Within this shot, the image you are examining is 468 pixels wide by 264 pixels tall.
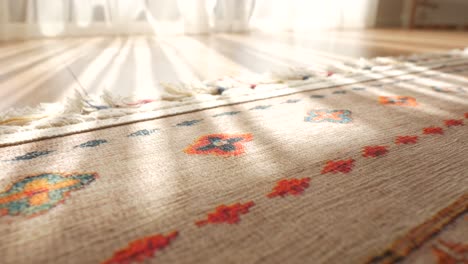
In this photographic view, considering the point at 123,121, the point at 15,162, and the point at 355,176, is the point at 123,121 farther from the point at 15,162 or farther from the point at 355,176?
the point at 355,176

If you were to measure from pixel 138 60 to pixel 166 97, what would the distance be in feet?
2.05

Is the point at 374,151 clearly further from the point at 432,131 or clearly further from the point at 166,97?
the point at 166,97

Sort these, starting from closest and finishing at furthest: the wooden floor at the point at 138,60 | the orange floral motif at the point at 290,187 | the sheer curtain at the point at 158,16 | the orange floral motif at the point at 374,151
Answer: the orange floral motif at the point at 290,187, the orange floral motif at the point at 374,151, the wooden floor at the point at 138,60, the sheer curtain at the point at 158,16

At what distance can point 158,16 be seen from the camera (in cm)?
234

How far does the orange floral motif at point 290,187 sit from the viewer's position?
474mm

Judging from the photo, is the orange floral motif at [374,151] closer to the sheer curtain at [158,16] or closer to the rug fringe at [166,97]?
the rug fringe at [166,97]

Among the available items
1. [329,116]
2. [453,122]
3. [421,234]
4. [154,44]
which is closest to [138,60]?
[154,44]

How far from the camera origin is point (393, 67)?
1.38 metres

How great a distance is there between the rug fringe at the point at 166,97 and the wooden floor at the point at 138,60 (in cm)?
8

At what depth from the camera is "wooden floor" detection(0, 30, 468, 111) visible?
1029 millimetres

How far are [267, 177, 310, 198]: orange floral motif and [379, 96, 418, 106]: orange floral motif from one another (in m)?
0.52

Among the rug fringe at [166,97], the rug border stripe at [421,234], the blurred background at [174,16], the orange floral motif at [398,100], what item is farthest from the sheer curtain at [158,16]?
the rug border stripe at [421,234]

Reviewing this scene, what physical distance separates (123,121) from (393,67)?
112 cm

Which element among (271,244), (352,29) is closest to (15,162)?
(271,244)
